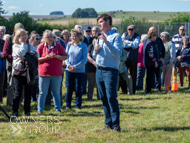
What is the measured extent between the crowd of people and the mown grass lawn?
383 mm

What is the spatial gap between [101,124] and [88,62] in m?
3.44

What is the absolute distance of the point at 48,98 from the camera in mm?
9117

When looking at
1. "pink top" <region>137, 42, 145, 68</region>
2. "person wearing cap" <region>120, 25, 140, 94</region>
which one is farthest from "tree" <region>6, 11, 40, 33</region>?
"person wearing cap" <region>120, 25, 140, 94</region>

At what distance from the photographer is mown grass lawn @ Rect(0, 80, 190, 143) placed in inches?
229

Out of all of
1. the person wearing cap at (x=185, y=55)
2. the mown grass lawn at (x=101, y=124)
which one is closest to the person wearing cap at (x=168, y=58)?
the person wearing cap at (x=185, y=55)

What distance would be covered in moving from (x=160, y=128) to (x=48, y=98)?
149 inches

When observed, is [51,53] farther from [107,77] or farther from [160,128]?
[160,128]

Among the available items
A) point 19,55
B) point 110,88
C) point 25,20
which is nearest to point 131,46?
point 19,55

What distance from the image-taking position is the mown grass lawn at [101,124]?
5.81 m

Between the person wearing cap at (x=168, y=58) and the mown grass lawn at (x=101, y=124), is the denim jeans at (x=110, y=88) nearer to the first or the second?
the mown grass lawn at (x=101, y=124)

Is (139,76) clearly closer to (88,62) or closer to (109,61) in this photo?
(88,62)

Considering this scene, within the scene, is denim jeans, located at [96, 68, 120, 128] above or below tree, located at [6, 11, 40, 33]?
below

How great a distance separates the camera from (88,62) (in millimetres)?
9914

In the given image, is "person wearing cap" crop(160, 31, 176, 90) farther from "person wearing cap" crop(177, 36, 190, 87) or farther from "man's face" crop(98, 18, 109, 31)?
"man's face" crop(98, 18, 109, 31)
